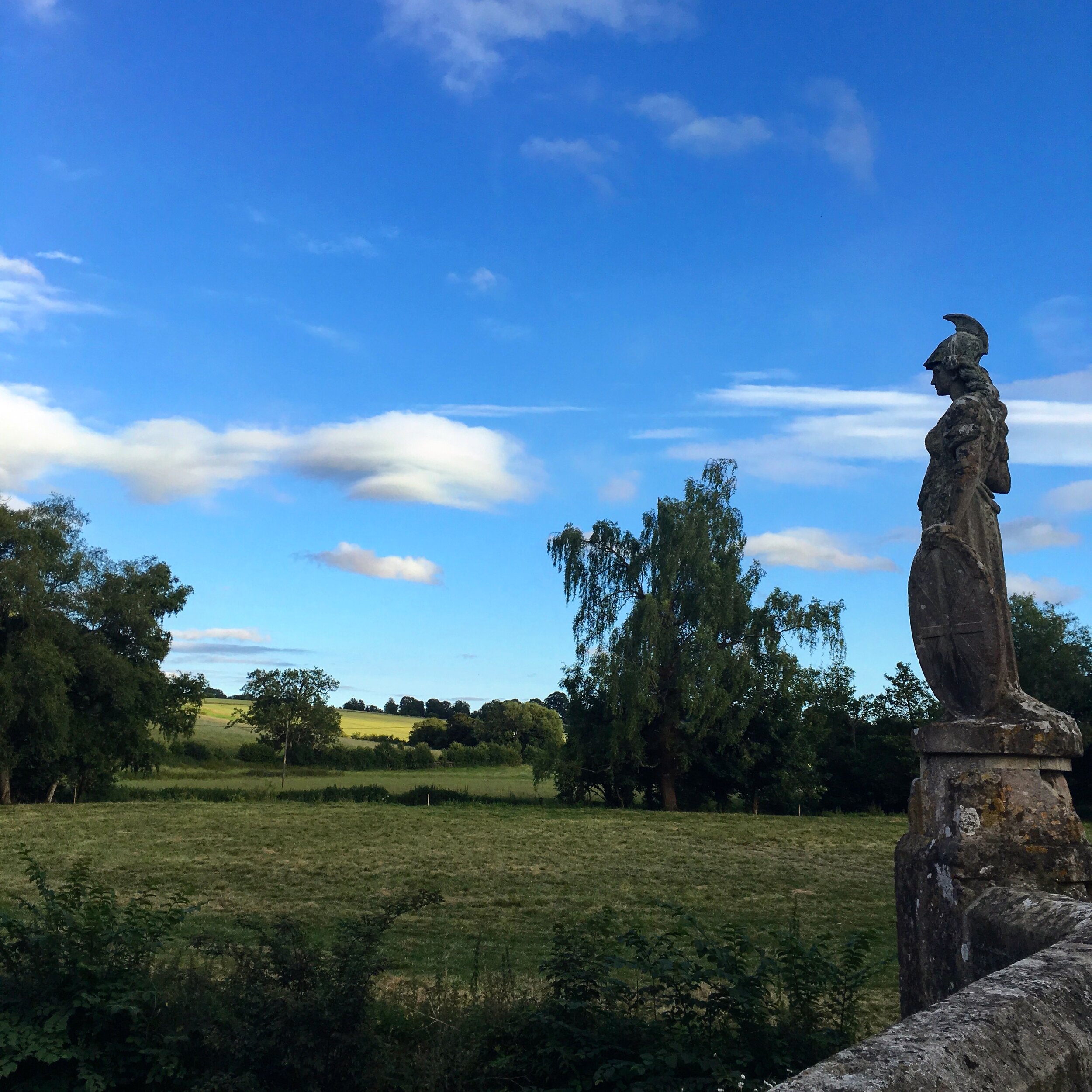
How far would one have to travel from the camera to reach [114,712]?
38.1 metres

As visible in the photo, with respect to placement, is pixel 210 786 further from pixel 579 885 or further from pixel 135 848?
pixel 579 885

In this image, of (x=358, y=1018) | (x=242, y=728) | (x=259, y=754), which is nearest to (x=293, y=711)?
(x=259, y=754)

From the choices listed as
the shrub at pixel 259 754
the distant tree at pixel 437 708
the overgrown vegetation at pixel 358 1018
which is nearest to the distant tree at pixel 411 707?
the distant tree at pixel 437 708

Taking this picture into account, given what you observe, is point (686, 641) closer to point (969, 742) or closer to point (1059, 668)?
point (1059, 668)

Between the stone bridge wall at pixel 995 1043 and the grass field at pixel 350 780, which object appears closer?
the stone bridge wall at pixel 995 1043

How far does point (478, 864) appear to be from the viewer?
745 inches

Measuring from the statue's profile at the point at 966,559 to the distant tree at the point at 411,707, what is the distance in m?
110

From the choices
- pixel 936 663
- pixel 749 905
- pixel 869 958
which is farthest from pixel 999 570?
pixel 749 905

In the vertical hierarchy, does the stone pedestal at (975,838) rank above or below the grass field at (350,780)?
above

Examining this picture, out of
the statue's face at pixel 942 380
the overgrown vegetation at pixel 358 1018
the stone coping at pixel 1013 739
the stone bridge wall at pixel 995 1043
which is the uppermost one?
the statue's face at pixel 942 380

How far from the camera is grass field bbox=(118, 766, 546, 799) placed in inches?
1629

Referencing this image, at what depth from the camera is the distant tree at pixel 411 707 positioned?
373ft

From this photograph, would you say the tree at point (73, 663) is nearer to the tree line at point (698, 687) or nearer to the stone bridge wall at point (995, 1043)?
the tree line at point (698, 687)

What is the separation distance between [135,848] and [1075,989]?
22.5m
